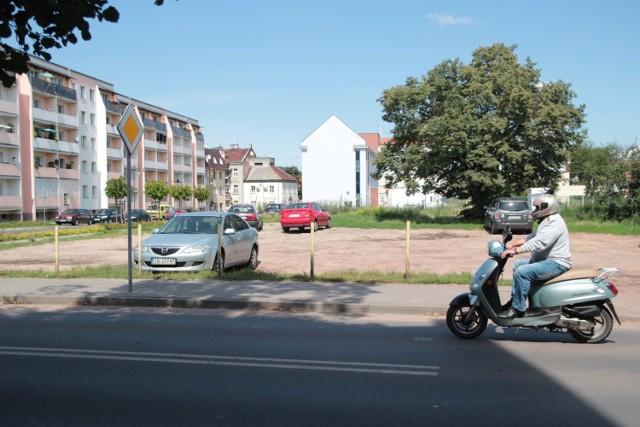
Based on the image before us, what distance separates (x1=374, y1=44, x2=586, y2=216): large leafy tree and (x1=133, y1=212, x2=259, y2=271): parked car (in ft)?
86.0

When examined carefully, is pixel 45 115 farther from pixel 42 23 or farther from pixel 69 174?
pixel 42 23

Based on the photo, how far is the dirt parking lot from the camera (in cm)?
1720

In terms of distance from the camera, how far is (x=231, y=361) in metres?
6.63

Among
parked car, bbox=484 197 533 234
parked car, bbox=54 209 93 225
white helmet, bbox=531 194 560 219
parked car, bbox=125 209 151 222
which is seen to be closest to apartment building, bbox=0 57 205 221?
parked car, bbox=54 209 93 225

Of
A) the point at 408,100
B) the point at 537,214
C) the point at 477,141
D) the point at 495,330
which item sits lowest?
the point at 495,330

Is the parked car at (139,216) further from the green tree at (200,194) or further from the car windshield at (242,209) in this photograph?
the green tree at (200,194)

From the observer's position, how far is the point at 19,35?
6418 mm

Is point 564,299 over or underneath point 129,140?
underneath

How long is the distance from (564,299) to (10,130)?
5749 cm

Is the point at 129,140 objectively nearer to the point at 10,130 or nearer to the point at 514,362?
the point at 514,362

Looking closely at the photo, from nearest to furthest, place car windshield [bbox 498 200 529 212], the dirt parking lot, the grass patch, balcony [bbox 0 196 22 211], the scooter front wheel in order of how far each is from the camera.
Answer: the scooter front wheel < the grass patch < the dirt parking lot < car windshield [bbox 498 200 529 212] < balcony [bbox 0 196 22 211]

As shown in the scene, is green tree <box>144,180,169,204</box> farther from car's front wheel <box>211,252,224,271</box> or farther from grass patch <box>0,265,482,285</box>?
car's front wheel <box>211,252,224,271</box>

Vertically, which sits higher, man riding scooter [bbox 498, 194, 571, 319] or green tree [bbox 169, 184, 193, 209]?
green tree [bbox 169, 184, 193, 209]

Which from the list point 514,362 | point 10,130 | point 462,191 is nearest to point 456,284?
point 514,362
